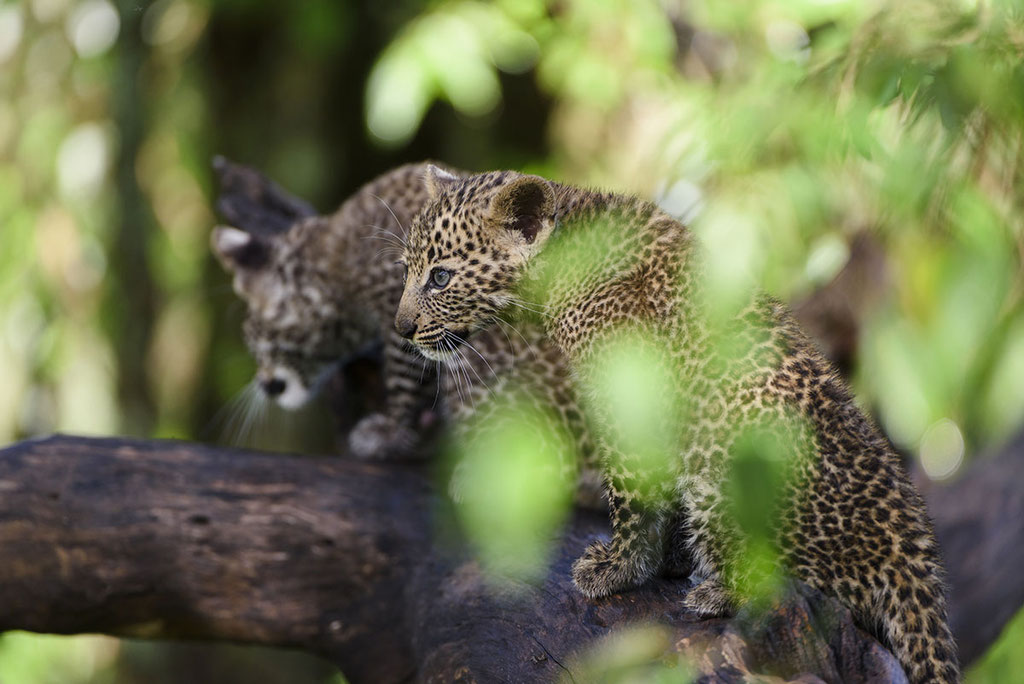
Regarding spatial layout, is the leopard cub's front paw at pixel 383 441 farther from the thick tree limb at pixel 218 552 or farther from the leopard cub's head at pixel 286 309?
the leopard cub's head at pixel 286 309

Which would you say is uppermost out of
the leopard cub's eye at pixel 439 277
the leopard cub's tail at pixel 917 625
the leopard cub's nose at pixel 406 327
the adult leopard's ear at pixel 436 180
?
the adult leopard's ear at pixel 436 180

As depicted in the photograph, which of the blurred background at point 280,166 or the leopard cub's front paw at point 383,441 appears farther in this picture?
the blurred background at point 280,166

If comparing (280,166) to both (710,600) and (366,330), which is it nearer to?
(366,330)

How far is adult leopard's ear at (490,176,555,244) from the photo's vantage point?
11.9 feet

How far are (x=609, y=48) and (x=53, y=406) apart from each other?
479 cm

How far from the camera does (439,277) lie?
13.0ft

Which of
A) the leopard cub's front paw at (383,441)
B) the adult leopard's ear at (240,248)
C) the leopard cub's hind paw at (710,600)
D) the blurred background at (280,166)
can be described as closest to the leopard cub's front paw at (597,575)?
the leopard cub's hind paw at (710,600)

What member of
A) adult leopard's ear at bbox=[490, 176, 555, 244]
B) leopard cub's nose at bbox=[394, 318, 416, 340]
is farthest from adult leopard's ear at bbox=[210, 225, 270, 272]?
adult leopard's ear at bbox=[490, 176, 555, 244]

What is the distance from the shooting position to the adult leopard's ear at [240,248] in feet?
18.9

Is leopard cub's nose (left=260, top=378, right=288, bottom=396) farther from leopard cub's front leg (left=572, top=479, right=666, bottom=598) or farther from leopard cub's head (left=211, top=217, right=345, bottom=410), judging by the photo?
leopard cub's front leg (left=572, top=479, right=666, bottom=598)

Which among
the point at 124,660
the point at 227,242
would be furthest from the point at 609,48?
the point at 124,660

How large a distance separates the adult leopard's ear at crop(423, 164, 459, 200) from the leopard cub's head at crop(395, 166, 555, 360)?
95 millimetres

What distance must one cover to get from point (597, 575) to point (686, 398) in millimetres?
716

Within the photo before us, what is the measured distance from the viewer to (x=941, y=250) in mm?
5395
